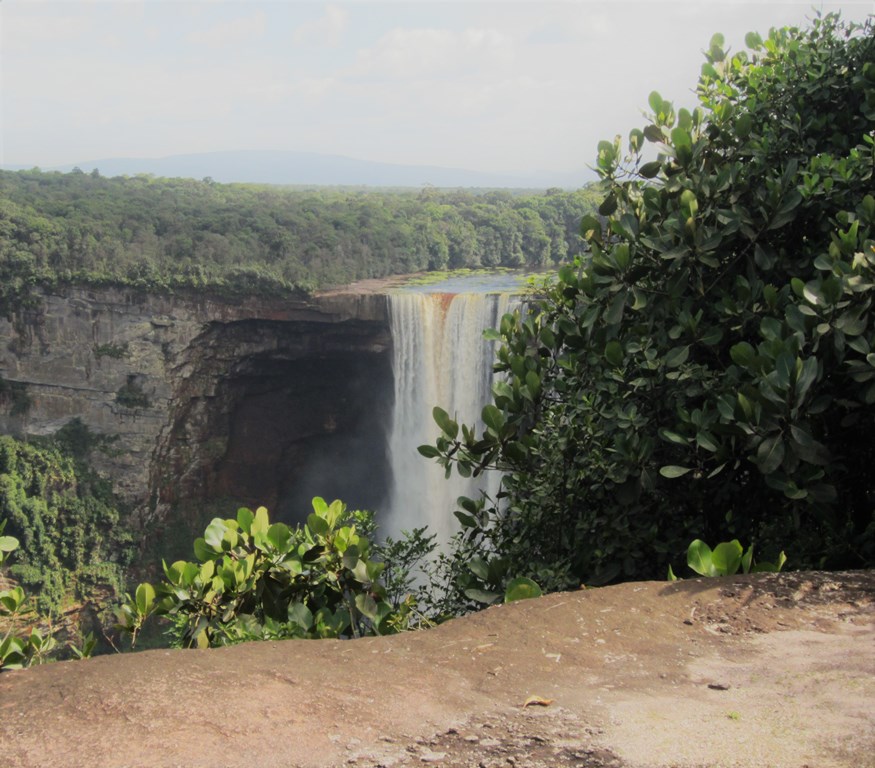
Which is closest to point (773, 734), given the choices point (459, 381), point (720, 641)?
point (720, 641)

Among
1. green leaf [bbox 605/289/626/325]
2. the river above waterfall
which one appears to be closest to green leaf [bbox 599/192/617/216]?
green leaf [bbox 605/289/626/325]

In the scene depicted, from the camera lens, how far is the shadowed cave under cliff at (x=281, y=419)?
27.3 meters

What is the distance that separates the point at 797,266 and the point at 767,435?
1.26 meters

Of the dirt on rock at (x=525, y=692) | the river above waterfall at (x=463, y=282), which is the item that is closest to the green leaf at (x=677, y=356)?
the dirt on rock at (x=525, y=692)

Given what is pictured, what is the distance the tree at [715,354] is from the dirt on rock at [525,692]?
26.7 inches

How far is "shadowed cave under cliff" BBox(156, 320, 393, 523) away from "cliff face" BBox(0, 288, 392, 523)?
0.15 feet

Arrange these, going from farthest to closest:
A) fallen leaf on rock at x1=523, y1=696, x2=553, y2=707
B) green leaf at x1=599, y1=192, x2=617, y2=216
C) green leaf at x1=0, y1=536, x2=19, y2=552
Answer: green leaf at x1=599, y1=192, x2=617, y2=216, green leaf at x1=0, y1=536, x2=19, y2=552, fallen leaf on rock at x1=523, y1=696, x2=553, y2=707

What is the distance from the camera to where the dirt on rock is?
249 cm

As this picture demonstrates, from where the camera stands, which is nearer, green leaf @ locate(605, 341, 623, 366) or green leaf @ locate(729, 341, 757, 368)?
green leaf @ locate(729, 341, 757, 368)

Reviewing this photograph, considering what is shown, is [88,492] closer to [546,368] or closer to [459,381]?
[459,381]

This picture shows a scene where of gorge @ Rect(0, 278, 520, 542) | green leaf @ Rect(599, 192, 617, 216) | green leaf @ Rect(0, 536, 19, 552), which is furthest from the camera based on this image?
gorge @ Rect(0, 278, 520, 542)

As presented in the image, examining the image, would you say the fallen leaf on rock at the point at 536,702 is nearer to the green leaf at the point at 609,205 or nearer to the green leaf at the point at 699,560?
the green leaf at the point at 699,560

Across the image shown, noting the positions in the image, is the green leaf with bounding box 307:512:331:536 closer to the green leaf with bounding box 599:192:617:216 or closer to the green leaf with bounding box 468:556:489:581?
the green leaf with bounding box 468:556:489:581

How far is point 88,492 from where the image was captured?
26891 mm
